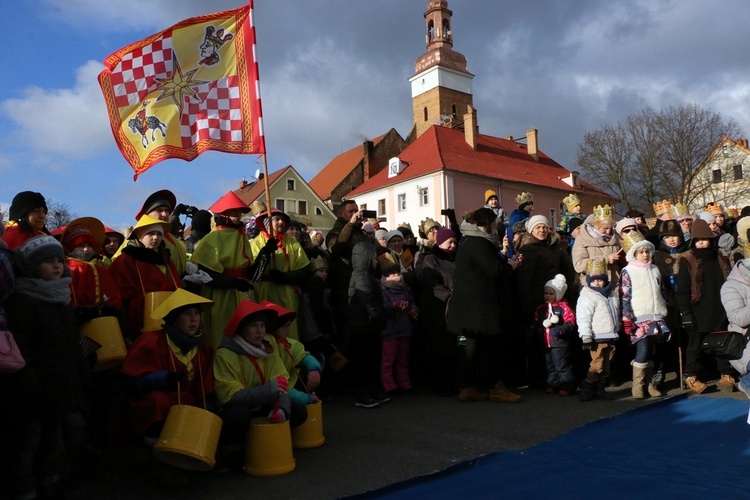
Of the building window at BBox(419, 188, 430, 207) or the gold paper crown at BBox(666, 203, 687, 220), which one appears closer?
the gold paper crown at BBox(666, 203, 687, 220)

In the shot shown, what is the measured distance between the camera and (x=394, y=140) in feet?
184

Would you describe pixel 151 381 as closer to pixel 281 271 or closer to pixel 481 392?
pixel 281 271

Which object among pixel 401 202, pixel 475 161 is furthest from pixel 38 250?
pixel 475 161

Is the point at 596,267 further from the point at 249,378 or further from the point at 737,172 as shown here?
the point at 737,172

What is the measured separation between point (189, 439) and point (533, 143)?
4812 cm

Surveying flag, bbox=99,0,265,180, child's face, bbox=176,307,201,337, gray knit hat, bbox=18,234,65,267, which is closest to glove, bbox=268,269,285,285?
flag, bbox=99,0,265,180

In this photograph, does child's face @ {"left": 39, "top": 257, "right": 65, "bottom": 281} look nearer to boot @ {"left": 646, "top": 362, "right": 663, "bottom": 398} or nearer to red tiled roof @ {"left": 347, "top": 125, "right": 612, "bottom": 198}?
boot @ {"left": 646, "top": 362, "right": 663, "bottom": 398}

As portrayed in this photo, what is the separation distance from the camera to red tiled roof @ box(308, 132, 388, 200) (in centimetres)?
5304

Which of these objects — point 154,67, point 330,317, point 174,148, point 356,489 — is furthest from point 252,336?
point 154,67

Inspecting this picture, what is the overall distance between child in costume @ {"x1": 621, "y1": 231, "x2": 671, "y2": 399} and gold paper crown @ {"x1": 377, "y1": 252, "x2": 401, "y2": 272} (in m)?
2.47

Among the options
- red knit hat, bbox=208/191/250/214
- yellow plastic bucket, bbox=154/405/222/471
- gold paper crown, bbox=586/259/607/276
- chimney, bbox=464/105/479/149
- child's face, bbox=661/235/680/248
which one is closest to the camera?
yellow plastic bucket, bbox=154/405/222/471

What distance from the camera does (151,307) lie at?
183 inches

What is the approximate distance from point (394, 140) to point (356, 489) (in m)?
53.6

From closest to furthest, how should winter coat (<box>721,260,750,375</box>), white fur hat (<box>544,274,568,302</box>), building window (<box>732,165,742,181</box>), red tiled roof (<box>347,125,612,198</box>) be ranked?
winter coat (<box>721,260,750,375</box>)
white fur hat (<box>544,274,568,302</box>)
building window (<box>732,165,742,181</box>)
red tiled roof (<box>347,125,612,198</box>)
